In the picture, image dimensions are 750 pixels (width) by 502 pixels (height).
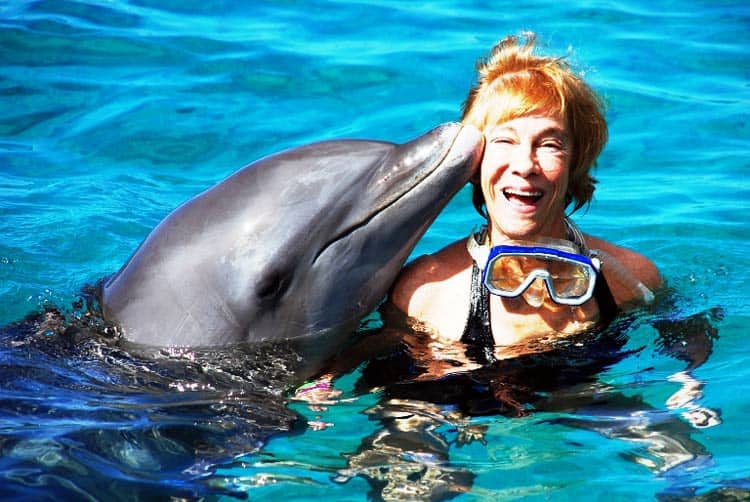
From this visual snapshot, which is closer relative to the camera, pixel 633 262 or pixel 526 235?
pixel 526 235

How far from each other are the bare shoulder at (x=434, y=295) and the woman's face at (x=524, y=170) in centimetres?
46

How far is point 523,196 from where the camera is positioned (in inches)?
251

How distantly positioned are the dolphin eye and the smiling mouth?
127 cm

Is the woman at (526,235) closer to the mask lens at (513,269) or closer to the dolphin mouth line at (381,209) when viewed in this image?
the mask lens at (513,269)

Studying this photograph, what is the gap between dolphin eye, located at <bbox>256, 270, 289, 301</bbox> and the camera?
6070 mm

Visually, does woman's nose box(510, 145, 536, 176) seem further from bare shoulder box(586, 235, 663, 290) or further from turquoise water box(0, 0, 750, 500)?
turquoise water box(0, 0, 750, 500)

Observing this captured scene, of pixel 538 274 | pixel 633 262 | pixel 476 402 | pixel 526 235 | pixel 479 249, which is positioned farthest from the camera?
pixel 633 262

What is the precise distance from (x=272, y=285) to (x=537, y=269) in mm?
1459

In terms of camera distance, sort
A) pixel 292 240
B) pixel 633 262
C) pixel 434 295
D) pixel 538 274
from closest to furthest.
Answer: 1. pixel 292 240
2. pixel 538 274
3. pixel 434 295
4. pixel 633 262

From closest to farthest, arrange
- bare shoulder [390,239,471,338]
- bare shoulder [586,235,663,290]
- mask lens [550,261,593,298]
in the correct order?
mask lens [550,261,593,298] → bare shoulder [390,239,471,338] → bare shoulder [586,235,663,290]

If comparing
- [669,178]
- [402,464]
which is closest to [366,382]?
[402,464]

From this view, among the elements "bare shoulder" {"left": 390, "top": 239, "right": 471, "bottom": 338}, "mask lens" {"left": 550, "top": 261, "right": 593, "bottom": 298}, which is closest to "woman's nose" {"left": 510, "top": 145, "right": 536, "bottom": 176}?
"mask lens" {"left": 550, "top": 261, "right": 593, "bottom": 298}

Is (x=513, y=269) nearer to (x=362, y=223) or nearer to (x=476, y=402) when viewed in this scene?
(x=476, y=402)

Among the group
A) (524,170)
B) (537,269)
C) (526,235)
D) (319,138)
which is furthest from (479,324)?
(319,138)
